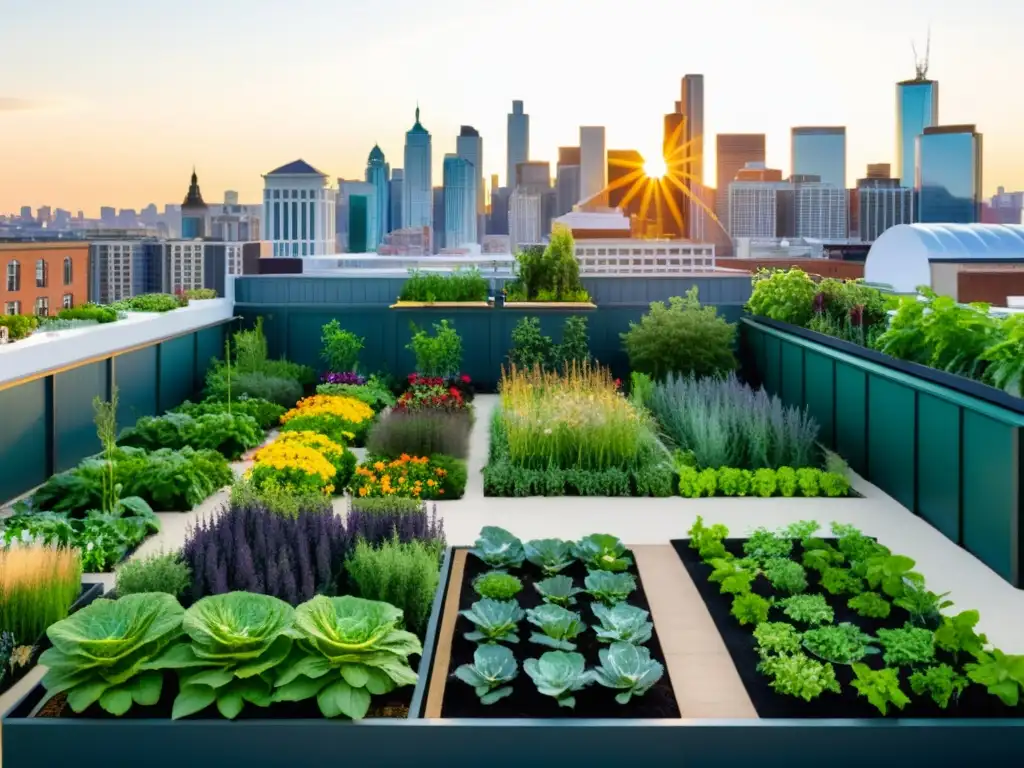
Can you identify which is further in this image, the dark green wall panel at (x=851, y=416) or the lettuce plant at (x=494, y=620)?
the dark green wall panel at (x=851, y=416)

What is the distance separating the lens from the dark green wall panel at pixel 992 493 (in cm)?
581

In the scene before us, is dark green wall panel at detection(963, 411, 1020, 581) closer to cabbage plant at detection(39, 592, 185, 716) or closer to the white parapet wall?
cabbage plant at detection(39, 592, 185, 716)

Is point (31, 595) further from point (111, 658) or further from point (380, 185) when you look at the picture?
point (380, 185)

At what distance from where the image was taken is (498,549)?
5605 mm

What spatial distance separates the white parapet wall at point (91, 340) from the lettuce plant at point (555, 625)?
4919mm

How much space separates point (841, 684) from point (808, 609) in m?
0.75

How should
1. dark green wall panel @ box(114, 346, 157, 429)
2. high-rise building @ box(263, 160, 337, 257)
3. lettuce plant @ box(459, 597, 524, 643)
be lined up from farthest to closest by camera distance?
high-rise building @ box(263, 160, 337, 257)
dark green wall panel @ box(114, 346, 157, 429)
lettuce plant @ box(459, 597, 524, 643)

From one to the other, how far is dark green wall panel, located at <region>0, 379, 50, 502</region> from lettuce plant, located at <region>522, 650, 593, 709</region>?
201 inches

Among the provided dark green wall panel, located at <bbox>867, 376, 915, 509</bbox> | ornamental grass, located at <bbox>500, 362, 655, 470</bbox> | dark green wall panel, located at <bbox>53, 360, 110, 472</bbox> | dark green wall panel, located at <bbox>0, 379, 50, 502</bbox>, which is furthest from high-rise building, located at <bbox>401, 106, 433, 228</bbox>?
dark green wall panel, located at <bbox>867, 376, 915, 509</bbox>

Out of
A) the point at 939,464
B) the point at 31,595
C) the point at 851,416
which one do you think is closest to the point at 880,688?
the point at 31,595

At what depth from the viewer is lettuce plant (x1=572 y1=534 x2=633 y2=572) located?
18.0 ft

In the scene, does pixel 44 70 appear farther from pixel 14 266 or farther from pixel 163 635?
pixel 14 266

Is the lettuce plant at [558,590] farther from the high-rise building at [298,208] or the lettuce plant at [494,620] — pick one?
the high-rise building at [298,208]

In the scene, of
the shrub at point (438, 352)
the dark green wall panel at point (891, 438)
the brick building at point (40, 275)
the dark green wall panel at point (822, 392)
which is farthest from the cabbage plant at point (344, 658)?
the brick building at point (40, 275)
